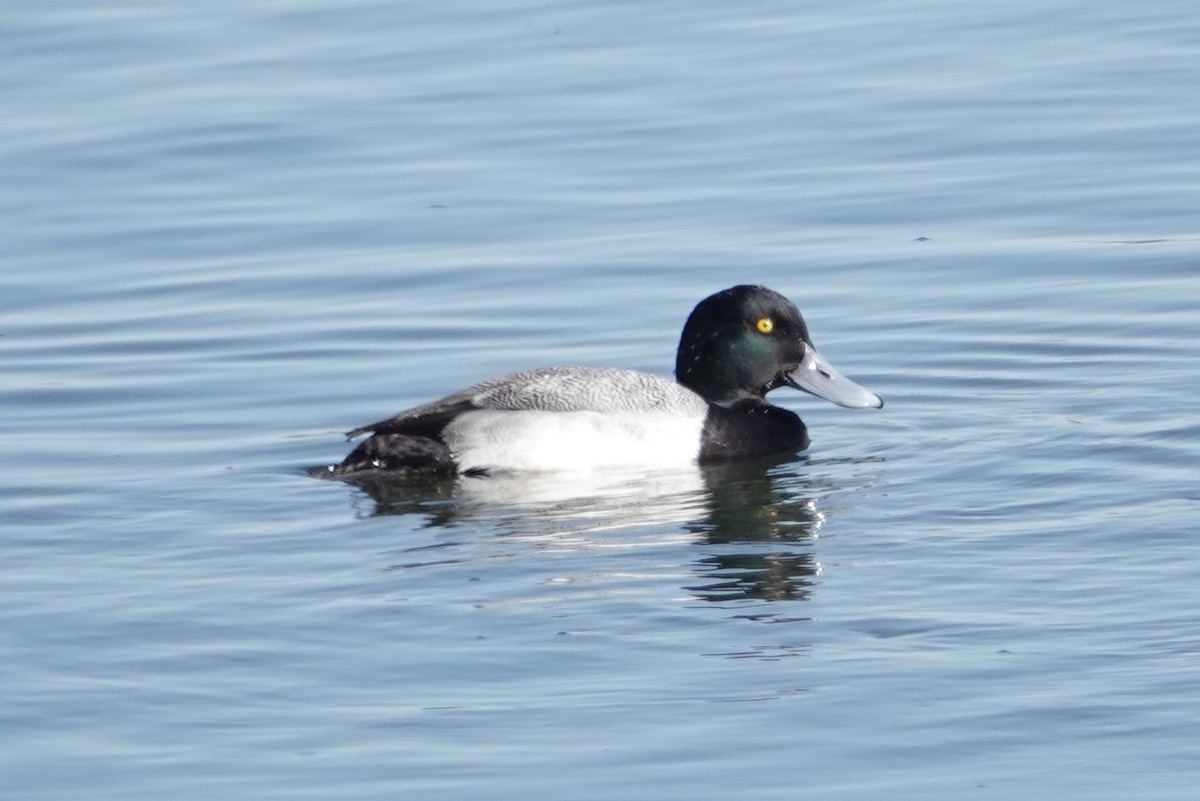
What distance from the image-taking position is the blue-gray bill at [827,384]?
11438 mm

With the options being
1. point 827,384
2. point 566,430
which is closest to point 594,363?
point 827,384

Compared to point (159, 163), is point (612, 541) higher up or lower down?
lower down

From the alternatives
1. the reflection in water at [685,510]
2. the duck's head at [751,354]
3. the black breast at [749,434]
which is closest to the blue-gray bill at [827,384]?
the duck's head at [751,354]

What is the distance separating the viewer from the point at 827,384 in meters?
11.6

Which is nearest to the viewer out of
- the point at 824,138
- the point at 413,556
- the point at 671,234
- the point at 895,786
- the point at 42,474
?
the point at 895,786

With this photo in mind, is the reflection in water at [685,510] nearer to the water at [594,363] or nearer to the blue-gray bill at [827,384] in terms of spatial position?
the water at [594,363]

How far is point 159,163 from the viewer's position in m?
16.9

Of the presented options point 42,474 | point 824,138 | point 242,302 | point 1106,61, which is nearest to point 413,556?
point 42,474

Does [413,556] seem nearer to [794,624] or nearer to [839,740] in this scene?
[794,624]

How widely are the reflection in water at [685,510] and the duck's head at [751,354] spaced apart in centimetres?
56

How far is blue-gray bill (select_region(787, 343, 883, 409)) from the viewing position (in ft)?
37.5

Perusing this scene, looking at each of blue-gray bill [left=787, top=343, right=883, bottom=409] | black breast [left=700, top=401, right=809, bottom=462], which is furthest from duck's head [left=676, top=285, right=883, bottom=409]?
black breast [left=700, top=401, right=809, bottom=462]

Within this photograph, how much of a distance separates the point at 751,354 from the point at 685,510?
1.67m

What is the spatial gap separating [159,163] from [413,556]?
27.0 ft
